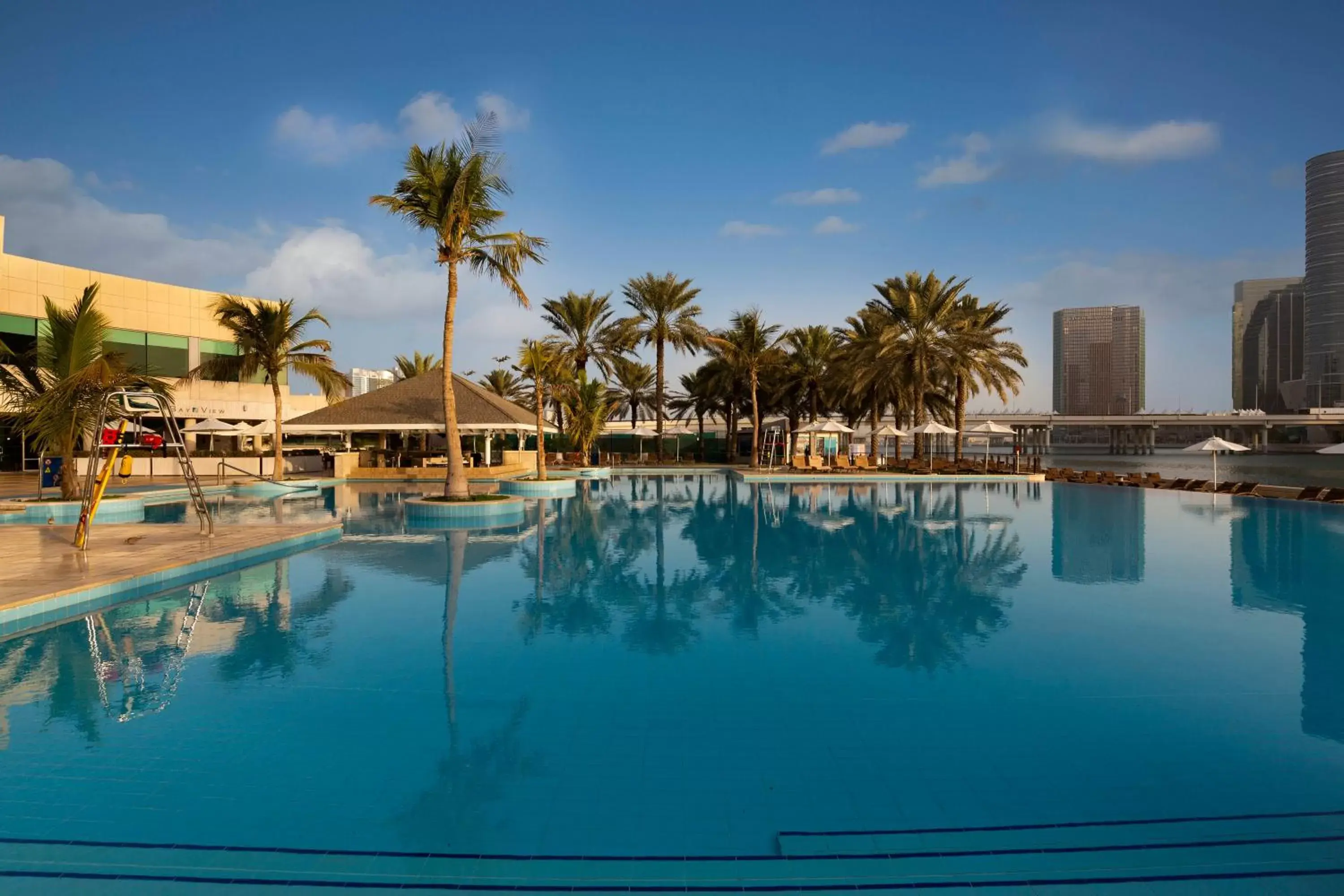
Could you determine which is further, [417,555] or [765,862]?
[417,555]

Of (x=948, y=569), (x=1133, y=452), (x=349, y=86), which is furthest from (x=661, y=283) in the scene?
(x=1133, y=452)

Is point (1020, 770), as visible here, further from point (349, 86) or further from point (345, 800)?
point (349, 86)

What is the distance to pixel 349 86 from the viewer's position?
1941 centimetres

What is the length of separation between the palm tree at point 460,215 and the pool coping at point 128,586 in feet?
22.4

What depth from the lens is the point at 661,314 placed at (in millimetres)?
38250

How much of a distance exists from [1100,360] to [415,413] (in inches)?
7597

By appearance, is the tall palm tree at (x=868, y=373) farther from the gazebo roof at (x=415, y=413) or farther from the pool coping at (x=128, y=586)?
the pool coping at (x=128, y=586)

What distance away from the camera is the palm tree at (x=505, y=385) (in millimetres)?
51688

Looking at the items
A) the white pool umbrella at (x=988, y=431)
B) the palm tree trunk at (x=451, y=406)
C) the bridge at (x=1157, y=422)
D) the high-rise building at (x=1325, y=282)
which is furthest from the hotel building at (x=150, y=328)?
the high-rise building at (x=1325, y=282)

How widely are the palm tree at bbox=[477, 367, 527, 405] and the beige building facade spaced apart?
1495 centimetres

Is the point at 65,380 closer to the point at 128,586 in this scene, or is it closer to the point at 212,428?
the point at 128,586

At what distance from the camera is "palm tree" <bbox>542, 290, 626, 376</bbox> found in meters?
38.5

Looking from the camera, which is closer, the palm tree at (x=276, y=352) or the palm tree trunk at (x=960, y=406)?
the palm tree at (x=276, y=352)

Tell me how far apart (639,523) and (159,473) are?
23098mm
